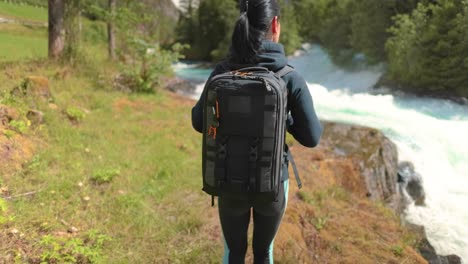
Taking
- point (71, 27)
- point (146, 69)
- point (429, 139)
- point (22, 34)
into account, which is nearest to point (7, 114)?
point (71, 27)

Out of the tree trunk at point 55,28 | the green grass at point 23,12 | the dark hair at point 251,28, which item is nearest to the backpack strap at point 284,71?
the dark hair at point 251,28

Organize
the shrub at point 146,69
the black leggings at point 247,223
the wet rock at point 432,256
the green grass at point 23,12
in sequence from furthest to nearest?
1. the shrub at point 146,69
2. the green grass at point 23,12
3. the wet rock at point 432,256
4. the black leggings at point 247,223

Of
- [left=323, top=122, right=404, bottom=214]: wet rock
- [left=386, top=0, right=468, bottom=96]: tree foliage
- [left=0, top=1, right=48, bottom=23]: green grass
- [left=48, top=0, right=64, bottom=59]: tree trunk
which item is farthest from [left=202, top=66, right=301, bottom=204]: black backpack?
[left=386, top=0, right=468, bottom=96]: tree foliage

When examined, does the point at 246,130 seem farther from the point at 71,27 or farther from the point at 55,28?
the point at 71,27

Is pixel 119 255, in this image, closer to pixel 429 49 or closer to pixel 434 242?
pixel 434 242

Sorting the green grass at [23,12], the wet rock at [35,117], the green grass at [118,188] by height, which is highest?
the green grass at [23,12]

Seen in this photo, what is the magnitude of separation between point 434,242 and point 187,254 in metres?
4.71

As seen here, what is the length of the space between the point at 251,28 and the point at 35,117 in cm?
536

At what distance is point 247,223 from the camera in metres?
2.34

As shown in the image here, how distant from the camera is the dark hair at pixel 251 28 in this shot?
6.60ft

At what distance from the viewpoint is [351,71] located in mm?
21094

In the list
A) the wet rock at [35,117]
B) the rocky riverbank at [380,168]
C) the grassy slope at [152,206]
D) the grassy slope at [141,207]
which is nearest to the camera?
the grassy slope at [141,207]

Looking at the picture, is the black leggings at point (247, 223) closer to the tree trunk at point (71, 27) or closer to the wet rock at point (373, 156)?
the wet rock at point (373, 156)

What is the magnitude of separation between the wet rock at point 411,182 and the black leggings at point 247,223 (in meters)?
6.68
